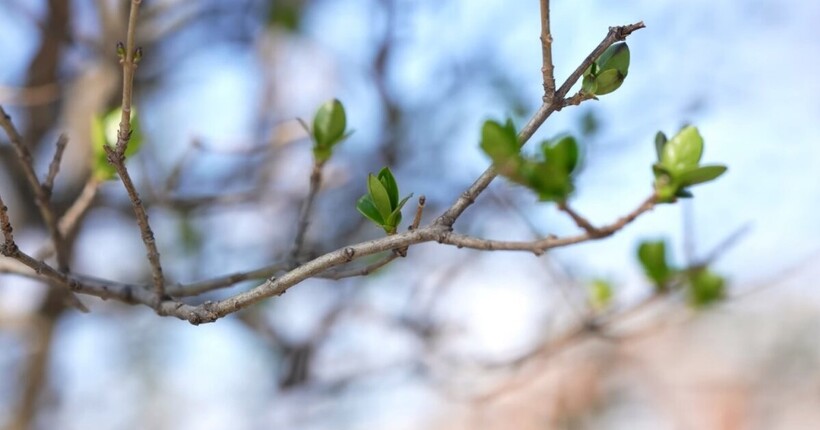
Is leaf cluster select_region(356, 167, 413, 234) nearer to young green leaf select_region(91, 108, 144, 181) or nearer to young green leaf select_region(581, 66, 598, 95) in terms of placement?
young green leaf select_region(581, 66, 598, 95)

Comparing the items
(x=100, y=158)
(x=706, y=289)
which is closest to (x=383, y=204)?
(x=100, y=158)

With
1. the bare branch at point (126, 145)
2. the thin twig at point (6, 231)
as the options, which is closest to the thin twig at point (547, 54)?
the bare branch at point (126, 145)

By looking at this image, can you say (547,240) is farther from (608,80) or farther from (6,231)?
(6,231)

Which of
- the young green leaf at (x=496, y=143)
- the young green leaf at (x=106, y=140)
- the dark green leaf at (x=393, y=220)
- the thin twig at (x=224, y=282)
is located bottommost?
the young green leaf at (x=496, y=143)

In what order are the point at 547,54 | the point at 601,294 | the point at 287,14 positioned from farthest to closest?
the point at 287,14, the point at 601,294, the point at 547,54

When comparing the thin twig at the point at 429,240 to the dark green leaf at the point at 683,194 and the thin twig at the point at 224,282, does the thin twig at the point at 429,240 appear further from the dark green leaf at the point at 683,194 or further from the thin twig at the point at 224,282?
the thin twig at the point at 224,282

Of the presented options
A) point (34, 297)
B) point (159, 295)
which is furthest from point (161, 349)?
point (159, 295)
